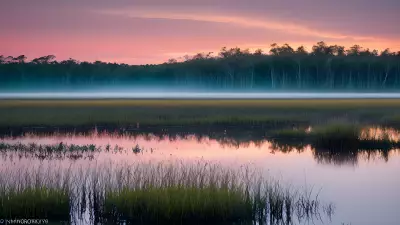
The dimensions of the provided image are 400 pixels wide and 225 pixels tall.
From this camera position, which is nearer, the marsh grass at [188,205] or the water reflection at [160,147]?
the marsh grass at [188,205]

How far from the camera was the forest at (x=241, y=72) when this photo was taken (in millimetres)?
112000

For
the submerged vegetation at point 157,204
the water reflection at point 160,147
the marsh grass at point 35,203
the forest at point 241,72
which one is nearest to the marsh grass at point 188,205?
the submerged vegetation at point 157,204

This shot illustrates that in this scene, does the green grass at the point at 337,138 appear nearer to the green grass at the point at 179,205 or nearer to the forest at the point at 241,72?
the green grass at the point at 179,205

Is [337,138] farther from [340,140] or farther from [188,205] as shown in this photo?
[188,205]

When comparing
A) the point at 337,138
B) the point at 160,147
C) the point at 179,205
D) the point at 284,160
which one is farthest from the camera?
the point at 337,138

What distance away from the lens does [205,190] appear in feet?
37.3

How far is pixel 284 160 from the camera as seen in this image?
19.8 m

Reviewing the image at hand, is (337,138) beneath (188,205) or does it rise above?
beneath

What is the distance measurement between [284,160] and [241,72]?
10488 centimetres

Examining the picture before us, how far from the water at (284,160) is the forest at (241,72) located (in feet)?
274

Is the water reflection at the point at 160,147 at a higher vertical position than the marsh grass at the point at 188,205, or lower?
lower

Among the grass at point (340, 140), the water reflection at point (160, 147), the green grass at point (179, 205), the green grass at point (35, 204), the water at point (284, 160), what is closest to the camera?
the green grass at point (35, 204)

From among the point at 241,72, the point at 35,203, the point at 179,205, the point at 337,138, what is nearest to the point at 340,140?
the point at 337,138

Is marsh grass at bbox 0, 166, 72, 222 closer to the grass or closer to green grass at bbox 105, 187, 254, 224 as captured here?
green grass at bbox 105, 187, 254, 224
